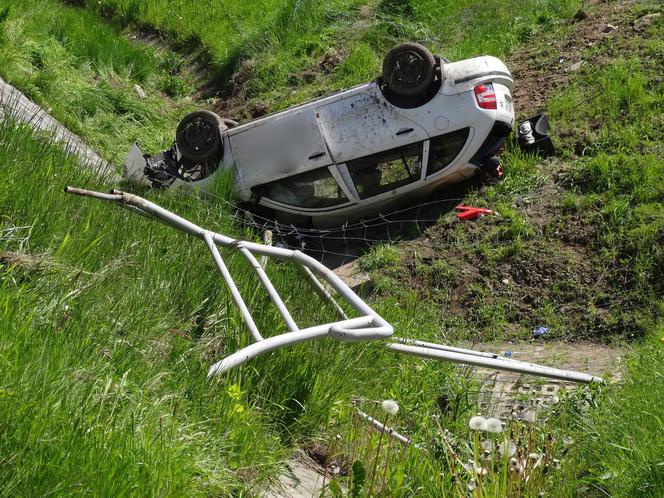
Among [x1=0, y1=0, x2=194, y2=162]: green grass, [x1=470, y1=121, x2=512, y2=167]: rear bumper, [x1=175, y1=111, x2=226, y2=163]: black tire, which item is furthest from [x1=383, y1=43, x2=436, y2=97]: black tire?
[x1=0, y1=0, x2=194, y2=162]: green grass

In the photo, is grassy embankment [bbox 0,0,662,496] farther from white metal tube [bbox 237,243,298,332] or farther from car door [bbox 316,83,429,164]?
car door [bbox 316,83,429,164]

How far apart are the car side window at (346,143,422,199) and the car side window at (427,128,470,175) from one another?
16 centimetres

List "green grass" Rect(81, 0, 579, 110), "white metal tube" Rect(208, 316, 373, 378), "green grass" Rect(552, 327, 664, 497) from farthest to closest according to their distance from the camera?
"green grass" Rect(81, 0, 579, 110) < "white metal tube" Rect(208, 316, 373, 378) < "green grass" Rect(552, 327, 664, 497)

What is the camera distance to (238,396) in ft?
17.1

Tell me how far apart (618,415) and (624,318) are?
6282mm

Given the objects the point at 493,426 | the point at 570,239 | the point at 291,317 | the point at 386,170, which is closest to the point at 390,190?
the point at 386,170

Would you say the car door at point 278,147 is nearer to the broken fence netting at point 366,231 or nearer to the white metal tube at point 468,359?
the broken fence netting at point 366,231

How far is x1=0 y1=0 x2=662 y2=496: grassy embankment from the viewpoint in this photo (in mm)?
3963

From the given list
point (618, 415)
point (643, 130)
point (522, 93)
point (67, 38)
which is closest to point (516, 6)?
point (522, 93)

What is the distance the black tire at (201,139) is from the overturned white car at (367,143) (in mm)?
14

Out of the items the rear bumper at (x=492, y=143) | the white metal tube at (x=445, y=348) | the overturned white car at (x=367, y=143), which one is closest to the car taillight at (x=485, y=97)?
the overturned white car at (x=367, y=143)

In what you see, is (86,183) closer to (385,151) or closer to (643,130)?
(385,151)

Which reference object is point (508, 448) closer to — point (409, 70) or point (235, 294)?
point (235, 294)

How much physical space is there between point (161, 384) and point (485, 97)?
10098mm
